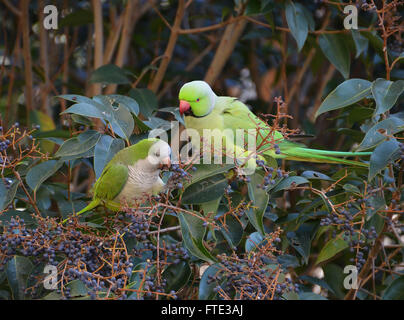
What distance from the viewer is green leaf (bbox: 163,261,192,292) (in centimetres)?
135

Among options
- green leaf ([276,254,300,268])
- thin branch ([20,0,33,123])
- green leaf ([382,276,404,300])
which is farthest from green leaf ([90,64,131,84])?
green leaf ([382,276,404,300])

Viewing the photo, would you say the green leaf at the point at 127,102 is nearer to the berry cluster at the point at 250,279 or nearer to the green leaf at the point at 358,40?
the berry cluster at the point at 250,279

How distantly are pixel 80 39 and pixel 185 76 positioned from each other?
2.76 ft

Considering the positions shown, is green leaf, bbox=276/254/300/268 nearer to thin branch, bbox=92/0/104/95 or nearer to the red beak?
the red beak

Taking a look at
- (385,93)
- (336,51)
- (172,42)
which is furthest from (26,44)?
(385,93)

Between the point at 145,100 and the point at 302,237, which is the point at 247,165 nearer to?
the point at 302,237

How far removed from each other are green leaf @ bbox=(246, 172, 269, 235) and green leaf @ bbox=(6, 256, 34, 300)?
0.58 m

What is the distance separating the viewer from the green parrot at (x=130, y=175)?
59.4 inches

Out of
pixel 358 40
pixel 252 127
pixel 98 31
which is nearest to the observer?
pixel 252 127

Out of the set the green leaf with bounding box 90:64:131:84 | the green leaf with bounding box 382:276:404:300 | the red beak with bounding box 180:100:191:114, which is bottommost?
the green leaf with bounding box 382:276:404:300

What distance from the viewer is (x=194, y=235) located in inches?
49.4

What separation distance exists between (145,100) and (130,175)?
0.51m

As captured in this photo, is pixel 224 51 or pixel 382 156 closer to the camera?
pixel 382 156

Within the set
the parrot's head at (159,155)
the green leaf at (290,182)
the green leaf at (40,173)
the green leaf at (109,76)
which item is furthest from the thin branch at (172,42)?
the green leaf at (290,182)
